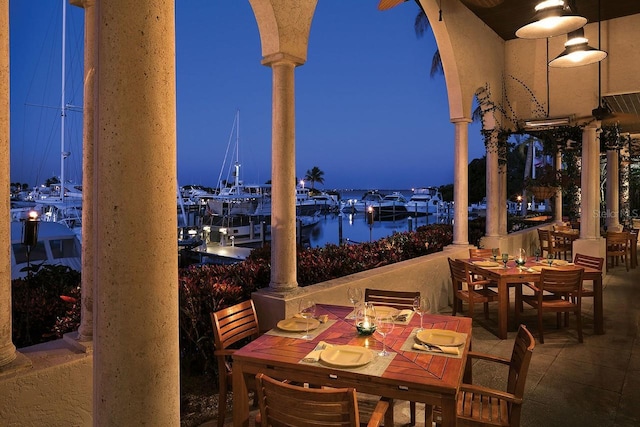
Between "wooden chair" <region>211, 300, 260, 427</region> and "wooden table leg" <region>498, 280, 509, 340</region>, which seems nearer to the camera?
"wooden chair" <region>211, 300, 260, 427</region>

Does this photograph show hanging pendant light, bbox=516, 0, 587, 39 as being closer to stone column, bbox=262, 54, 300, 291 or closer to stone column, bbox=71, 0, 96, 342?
stone column, bbox=262, 54, 300, 291

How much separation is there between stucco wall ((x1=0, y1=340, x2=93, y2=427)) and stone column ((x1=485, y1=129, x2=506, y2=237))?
7.75 meters

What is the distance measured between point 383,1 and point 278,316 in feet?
12.4

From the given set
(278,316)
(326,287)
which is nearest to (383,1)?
(326,287)

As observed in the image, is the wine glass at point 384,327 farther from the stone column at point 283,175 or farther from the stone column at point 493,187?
the stone column at point 493,187

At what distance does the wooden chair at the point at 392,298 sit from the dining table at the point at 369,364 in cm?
71

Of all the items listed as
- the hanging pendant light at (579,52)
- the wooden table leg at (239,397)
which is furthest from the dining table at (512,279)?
the wooden table leg at (239,397)

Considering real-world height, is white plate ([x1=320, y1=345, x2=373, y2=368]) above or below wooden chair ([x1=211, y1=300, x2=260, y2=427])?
above

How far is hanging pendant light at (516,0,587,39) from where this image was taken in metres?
4.21

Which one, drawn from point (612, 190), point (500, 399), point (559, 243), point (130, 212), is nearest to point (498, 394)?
point (500, 399)

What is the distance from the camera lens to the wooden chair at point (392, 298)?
3938 millimetres

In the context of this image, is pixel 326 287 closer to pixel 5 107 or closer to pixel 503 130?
pixel 5 107

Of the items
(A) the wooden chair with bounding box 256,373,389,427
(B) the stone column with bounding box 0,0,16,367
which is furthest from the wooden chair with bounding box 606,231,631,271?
(B) the stone column with bounding box 0,0,16,367

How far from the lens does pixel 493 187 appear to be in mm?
8836
